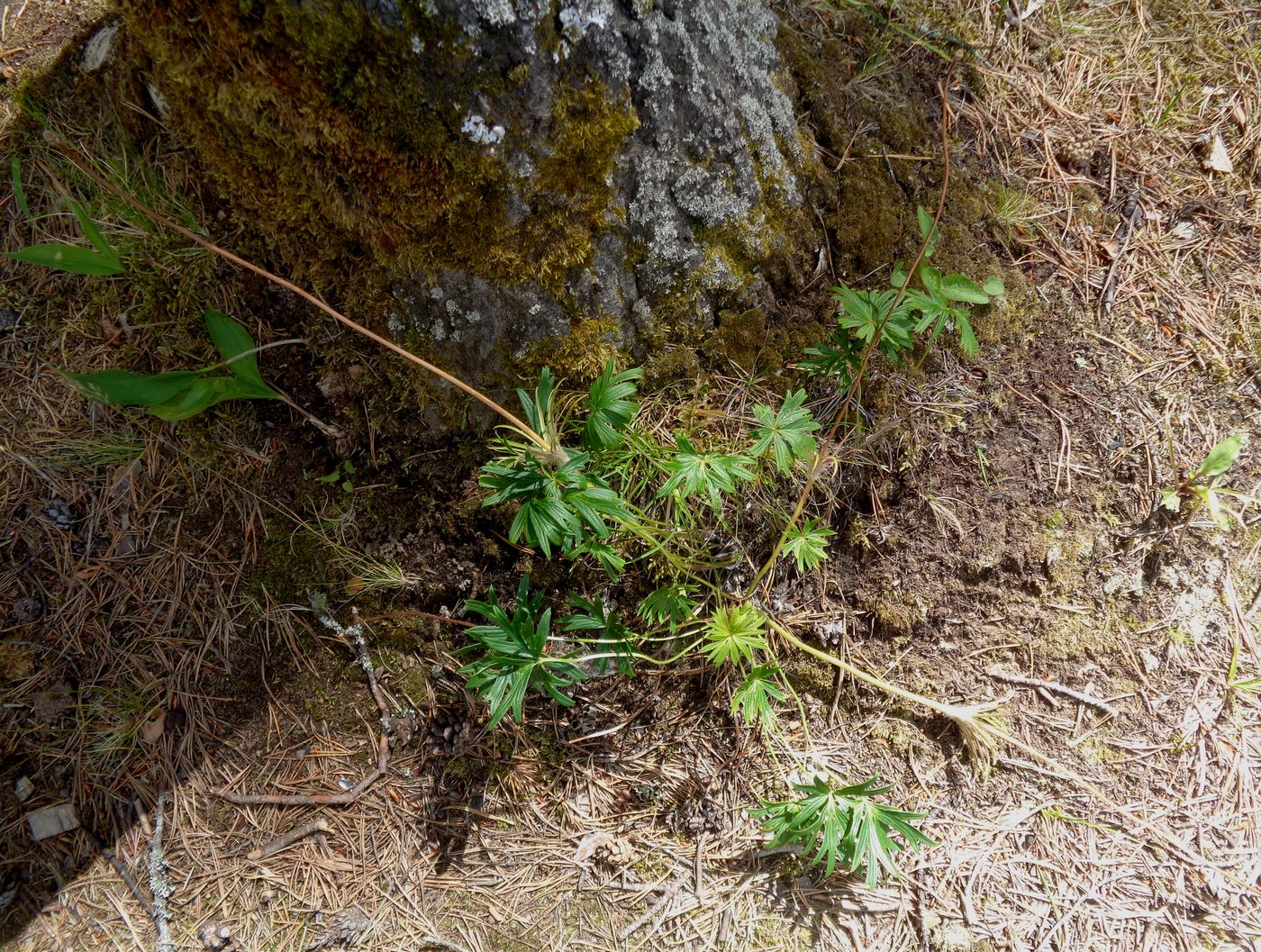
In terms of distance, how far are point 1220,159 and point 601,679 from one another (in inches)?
120

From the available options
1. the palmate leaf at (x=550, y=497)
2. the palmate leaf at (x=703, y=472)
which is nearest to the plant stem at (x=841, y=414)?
the palmate leaf at (x=703, y=472)

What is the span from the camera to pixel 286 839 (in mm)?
2314

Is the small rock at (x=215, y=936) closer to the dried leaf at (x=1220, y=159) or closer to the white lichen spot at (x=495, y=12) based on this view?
the white lichen spot at (x=495, y=12)

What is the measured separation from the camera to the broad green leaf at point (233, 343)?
7.39 ft

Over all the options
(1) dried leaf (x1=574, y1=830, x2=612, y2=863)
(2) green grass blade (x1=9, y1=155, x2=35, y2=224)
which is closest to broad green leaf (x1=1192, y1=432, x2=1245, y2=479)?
(1) dried leaf (x1=574, y1=830, x2=612, y2=863)

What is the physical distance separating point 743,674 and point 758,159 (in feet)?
5.35

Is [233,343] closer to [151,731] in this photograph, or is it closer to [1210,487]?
[151,731]

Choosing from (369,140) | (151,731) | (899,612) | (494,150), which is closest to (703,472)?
(899,612)

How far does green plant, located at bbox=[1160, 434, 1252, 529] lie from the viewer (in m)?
2.49

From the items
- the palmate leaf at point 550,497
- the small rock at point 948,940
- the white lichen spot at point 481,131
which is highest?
the white lichen spot at point 481,131

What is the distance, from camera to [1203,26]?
2.85 meters

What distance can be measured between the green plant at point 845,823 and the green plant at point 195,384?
6.75 ft

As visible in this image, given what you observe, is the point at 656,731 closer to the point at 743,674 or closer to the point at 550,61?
the point at 743,674

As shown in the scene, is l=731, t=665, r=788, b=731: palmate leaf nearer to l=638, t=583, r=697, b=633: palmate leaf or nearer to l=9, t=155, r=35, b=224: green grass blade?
l=638, t=583, r=697, b=633: palmate leaf
